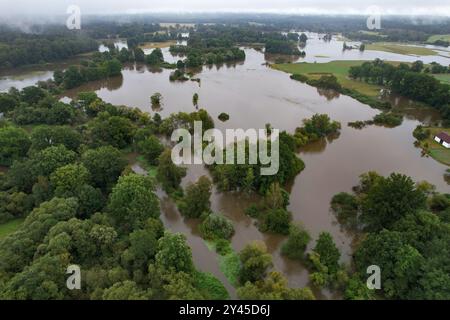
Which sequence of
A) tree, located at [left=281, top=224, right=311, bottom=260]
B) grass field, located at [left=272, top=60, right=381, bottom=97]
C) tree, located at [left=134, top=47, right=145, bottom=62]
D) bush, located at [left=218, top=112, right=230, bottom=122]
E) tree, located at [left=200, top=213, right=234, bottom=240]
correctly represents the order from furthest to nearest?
tree, located at [left=134, top=47, right=145, bottom=62] → grass field, located at [left=272, top=60, right=381, bottom=97] → bush, located at [left=218, top=112, right=230, bottom=122] → tree, located at [left=200, top=213, right=234, bottom=240] → tree, located at [left=281, top=224, right=311, bottom=260]

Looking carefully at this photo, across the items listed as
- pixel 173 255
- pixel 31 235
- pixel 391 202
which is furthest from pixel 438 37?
pixel 31 235

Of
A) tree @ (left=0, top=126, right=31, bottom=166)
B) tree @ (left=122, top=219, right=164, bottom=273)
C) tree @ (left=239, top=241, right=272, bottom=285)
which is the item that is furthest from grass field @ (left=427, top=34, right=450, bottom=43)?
tree @ (left=0, top=126, right=31, bottom=166)

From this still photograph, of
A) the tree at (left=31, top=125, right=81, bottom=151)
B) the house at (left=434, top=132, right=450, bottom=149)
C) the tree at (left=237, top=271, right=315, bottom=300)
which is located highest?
the tree at (left=31, top=125, right=81, bottom=151)

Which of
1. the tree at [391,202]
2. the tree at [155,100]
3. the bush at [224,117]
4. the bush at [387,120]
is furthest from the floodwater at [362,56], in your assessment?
the tree at [391,202]

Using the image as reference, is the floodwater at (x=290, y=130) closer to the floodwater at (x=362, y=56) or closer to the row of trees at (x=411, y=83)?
the row of trees at (x=411, y=83)

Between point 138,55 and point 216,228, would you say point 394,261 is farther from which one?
point 138,55

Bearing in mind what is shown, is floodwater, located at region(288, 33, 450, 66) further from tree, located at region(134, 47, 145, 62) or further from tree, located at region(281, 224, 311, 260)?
tree, located at region(281, 224, 311, 260)
